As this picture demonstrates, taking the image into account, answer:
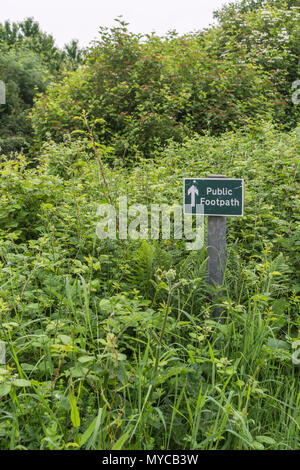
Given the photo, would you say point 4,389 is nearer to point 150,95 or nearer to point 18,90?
point 150,95

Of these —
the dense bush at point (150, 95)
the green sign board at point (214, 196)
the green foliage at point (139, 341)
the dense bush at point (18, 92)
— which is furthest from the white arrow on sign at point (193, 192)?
the dense bush at point (18, 92)

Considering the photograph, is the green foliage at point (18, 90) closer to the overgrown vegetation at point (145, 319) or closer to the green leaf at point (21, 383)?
the overgrown vegetation at point (145, 319)

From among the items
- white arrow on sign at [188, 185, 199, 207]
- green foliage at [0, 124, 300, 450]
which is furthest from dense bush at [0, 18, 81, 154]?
white arrow on sign at [188, 185, 199, 207]

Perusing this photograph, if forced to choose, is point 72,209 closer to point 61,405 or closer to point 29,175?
point 29,175

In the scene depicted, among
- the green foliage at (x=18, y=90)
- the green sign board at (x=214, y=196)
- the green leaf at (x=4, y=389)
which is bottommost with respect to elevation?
the green leaf at (x=4, y=389)

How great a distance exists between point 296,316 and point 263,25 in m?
10.8

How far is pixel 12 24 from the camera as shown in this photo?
79.0 ft

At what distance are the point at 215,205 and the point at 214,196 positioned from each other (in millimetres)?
55

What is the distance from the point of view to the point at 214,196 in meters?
2.46

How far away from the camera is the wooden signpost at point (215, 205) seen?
2434 millimetres

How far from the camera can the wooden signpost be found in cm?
243

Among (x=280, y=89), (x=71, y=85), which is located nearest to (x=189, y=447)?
(x=71, y=85)
